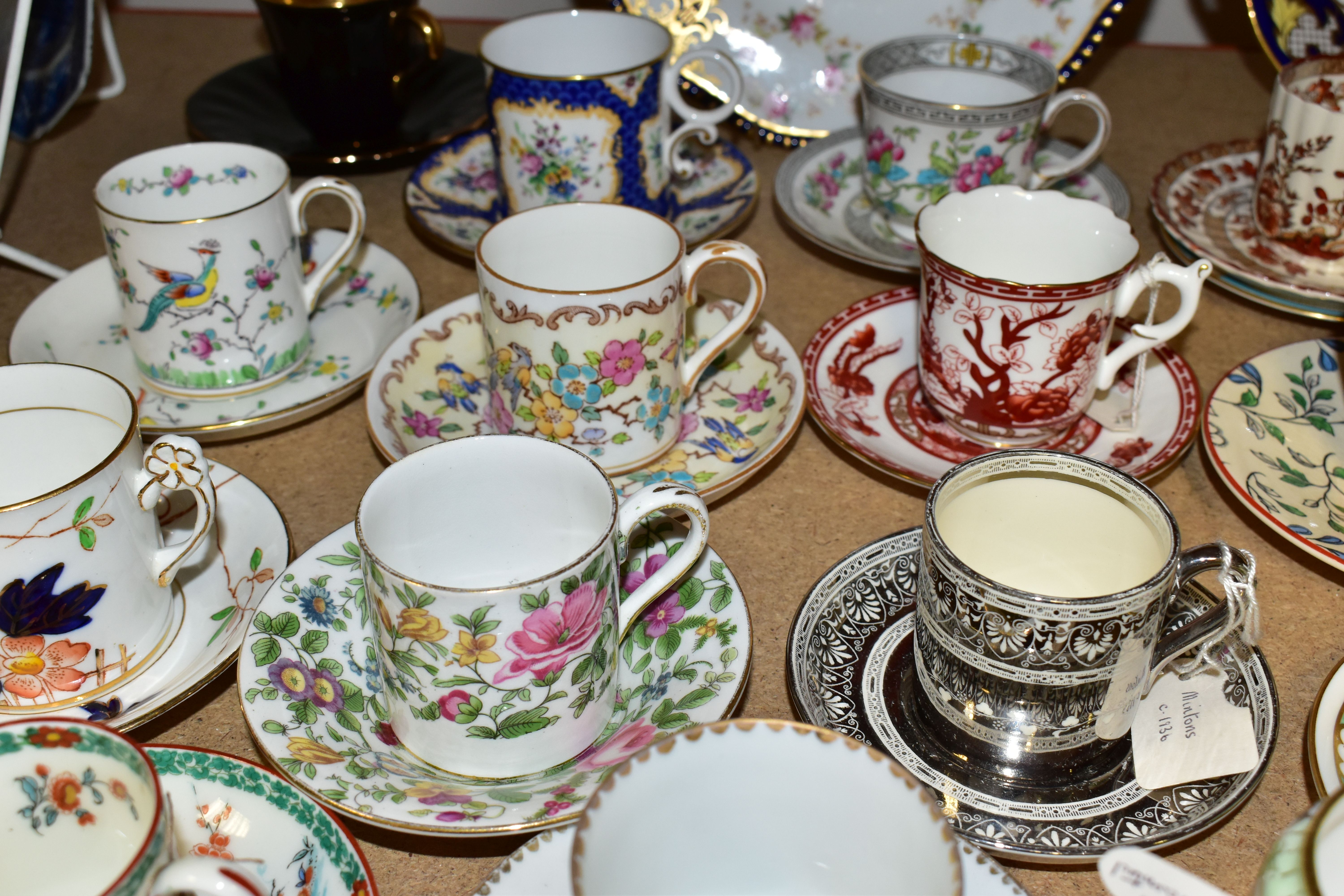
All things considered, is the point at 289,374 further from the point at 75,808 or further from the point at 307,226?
the point at 75,808

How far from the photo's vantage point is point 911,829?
0.50 meters

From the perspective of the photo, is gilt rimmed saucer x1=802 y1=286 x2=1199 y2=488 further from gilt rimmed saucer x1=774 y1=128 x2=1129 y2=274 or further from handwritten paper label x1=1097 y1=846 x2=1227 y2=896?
handwritten paper label x1=1097 y1=846 x2=1227 y2=896

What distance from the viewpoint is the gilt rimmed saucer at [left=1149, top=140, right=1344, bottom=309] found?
1.08 meters

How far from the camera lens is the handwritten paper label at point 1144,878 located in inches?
18.7

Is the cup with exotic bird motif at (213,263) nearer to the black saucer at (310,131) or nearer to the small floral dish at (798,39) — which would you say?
the black saucer at (310,131)

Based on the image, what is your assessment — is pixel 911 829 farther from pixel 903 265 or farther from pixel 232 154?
pixel 232 154

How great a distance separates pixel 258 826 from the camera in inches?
23.8

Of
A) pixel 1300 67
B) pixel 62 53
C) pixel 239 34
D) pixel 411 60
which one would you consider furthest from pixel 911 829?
pixel 239 34

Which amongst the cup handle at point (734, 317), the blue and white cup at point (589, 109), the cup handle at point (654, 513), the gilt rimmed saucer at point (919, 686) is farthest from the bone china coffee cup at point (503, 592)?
the blue and white cup at point (589, 109)

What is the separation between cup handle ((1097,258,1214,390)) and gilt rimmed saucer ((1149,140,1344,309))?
186 millimetres

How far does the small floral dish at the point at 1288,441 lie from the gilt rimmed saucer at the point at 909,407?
0.11ft

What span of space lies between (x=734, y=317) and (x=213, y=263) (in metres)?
0.45

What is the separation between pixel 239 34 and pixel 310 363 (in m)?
0.92

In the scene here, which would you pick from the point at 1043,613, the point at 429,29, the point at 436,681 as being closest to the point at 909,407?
the point at 1043,613
